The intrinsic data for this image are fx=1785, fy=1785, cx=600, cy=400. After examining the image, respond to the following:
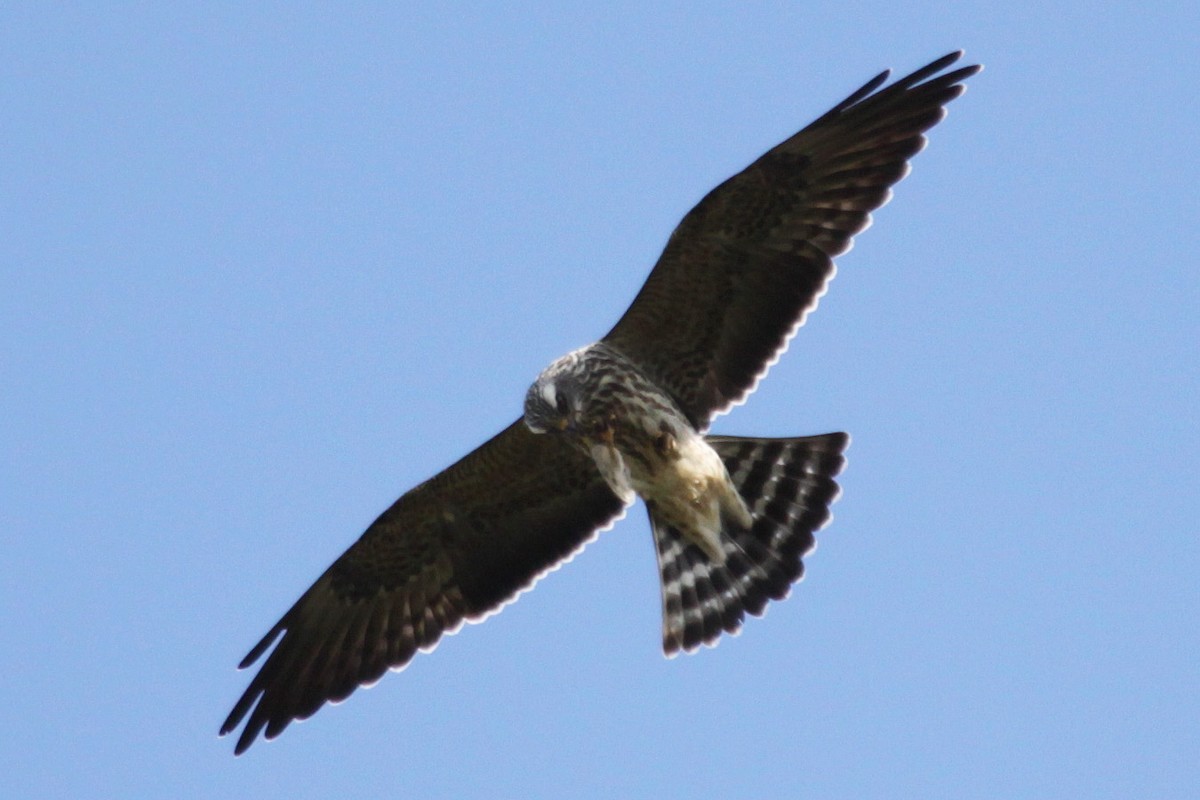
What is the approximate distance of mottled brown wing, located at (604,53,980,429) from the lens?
9133 millimetres

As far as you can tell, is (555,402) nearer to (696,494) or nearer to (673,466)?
(673,466)

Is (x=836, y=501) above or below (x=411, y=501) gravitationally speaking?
below

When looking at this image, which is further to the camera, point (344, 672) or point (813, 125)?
point (344, 672)

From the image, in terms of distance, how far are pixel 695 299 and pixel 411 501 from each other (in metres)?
1.98

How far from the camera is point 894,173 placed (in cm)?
912

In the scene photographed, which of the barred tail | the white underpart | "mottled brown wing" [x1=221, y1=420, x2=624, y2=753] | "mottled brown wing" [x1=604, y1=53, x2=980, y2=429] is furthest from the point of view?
"mottled brown wing" [x1=221, y1=420, x2=624, y2=753]

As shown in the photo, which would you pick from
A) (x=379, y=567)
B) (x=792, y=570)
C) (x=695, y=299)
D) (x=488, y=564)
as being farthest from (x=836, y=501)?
(x=379, y=567)

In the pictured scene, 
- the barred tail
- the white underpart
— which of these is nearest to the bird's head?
the white underpart

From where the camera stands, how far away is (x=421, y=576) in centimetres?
1037

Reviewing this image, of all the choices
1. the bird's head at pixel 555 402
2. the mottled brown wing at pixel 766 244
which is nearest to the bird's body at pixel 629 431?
the bird's head at pixel 555 402

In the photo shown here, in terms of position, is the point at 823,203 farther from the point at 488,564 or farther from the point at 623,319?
the point at 488,564

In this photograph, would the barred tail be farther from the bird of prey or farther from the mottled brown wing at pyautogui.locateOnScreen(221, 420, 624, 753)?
the mottled brown wing at pyautogui.locateOnScreen(221, 420, 624, 753)

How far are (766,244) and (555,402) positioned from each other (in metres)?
1.39

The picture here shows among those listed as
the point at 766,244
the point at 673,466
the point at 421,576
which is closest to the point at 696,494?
the point at 673,466
